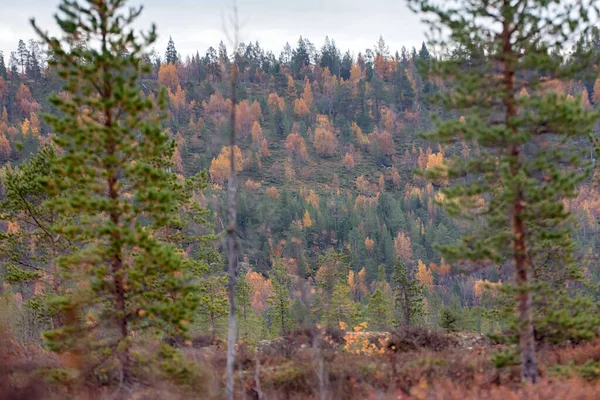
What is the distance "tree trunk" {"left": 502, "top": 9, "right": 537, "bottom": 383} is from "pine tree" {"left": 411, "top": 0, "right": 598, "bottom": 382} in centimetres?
2

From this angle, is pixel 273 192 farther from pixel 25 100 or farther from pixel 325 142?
pixel 25 100

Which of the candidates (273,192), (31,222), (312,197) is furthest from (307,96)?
(31,222)

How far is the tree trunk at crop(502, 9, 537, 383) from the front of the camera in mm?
10320

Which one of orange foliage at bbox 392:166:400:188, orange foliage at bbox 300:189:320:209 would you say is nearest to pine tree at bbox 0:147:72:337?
orange foliage at bbox 300:189:320:209

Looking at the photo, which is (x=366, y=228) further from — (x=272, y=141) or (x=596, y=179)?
(x=596, y=179)

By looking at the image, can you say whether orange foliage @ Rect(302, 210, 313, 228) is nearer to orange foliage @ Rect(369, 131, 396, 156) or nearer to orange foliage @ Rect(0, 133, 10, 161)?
orange foliage @ Rect(369, 131, 396, 156)

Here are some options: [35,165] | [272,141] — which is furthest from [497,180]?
[272,141]

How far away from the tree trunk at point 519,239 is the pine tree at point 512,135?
0.07 feet

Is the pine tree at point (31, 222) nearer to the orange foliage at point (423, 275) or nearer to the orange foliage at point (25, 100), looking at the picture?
the orange foliage at point (423, 275)

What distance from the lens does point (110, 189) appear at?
33.0 ft

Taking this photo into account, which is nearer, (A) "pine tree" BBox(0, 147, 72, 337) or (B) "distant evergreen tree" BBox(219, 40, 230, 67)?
(B) "distant evergreen tree" BBox(219, 40, 230, 67)

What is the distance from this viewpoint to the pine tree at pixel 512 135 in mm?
10078

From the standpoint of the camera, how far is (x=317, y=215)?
122 meters

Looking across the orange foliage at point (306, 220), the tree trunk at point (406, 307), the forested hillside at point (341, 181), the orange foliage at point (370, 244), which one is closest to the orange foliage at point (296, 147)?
the forested hillside at point (341, 181)
